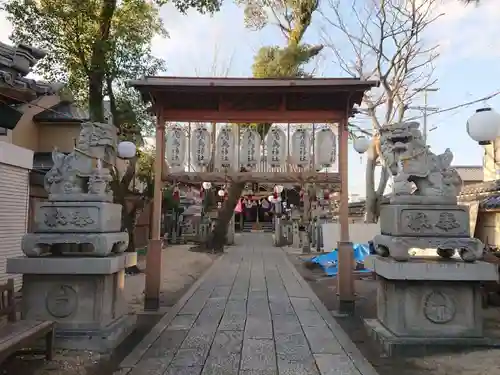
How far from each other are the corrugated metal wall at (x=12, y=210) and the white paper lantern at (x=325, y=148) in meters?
7.26

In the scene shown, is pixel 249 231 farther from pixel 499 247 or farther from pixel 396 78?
pixel 499 247

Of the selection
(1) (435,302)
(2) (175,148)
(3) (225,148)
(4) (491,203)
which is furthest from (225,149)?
(4) (491,203)

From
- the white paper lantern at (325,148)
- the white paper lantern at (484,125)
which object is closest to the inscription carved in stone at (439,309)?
the white paper lantern at (484,125)

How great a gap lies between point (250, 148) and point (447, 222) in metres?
4.10

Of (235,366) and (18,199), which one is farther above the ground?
(18,199)

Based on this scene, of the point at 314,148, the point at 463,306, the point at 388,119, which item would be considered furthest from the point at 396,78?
the point at 463,306

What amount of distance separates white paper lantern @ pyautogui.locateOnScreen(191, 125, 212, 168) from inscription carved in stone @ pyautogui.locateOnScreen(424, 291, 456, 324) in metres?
4.91

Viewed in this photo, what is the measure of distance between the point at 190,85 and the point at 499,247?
363 inches

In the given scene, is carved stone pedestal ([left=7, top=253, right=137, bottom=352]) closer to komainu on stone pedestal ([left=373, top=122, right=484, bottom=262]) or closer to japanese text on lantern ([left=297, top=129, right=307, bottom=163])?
komainu on stone pedestal ([left=373, top=122, right=484, bottom=262])

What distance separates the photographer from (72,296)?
239 inches

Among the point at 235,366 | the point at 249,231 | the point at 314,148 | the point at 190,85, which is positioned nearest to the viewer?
the point at 235,366

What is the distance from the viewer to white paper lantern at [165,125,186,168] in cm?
884

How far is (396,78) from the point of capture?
19438mm

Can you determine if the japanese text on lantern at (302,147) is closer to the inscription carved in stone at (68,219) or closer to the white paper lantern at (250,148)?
the white paper lantern at (250,148)
